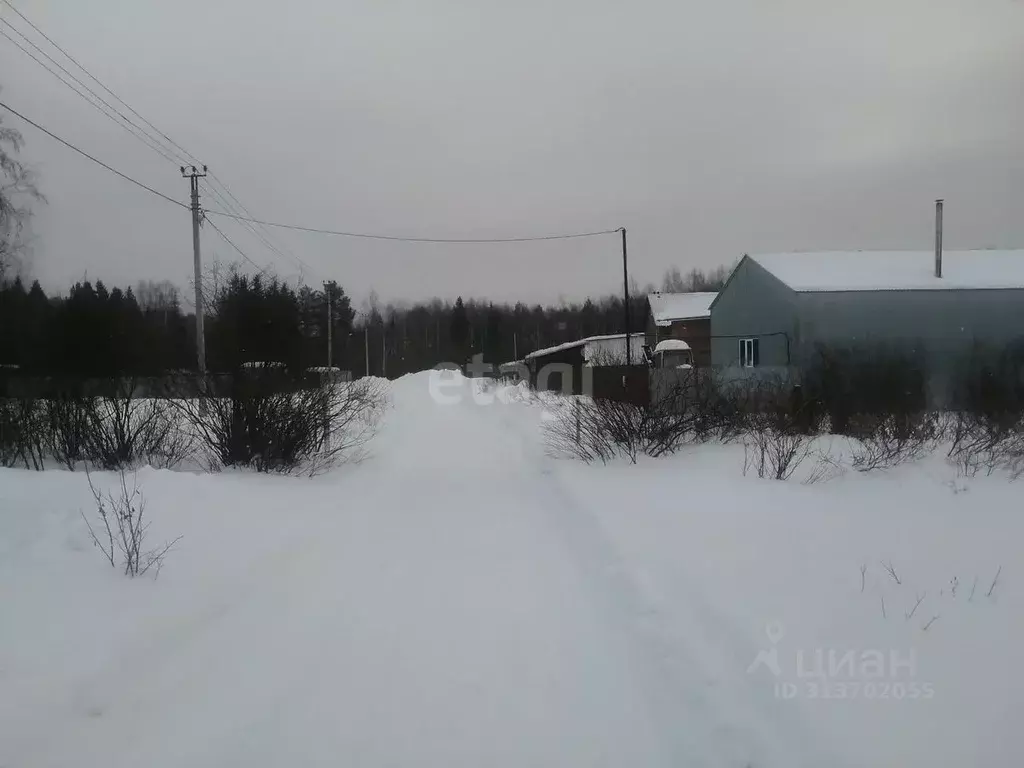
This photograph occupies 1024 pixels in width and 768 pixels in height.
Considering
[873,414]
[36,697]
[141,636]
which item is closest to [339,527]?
[141,636]

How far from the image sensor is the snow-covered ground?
3008 millimetres

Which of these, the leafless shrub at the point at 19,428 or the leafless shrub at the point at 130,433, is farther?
the leafless shrub at the point at 130,433

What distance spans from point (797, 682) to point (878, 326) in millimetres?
22107

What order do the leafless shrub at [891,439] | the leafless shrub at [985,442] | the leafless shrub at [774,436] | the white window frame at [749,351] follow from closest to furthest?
the leafless shrub at [774,436] < the leafless shrub at [985,442] < the leafless shrub at [891,439] < the white window frame at [749,351]

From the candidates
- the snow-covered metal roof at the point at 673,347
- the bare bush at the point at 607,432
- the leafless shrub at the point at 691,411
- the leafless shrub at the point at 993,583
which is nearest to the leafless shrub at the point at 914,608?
the leafless shrub at the point at 993,583

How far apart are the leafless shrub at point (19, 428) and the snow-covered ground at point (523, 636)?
3.14 m

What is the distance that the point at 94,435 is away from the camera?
10.1 metres

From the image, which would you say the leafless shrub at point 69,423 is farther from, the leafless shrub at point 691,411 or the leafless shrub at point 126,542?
the leafless shrub at point 691,411

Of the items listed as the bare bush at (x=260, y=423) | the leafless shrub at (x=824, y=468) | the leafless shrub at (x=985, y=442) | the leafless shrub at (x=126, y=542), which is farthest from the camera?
the bare bush at (x=260, y=423)

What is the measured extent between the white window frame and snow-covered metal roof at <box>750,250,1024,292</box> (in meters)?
3.11

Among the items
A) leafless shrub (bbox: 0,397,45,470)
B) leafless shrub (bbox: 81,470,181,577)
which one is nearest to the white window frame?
leafless shrub (bbox: 0,397,45,470)

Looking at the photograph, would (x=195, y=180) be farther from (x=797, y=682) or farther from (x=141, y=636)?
(x=797, y=682)

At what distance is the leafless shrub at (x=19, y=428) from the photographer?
9984mm

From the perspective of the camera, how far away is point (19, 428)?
32.8ft
